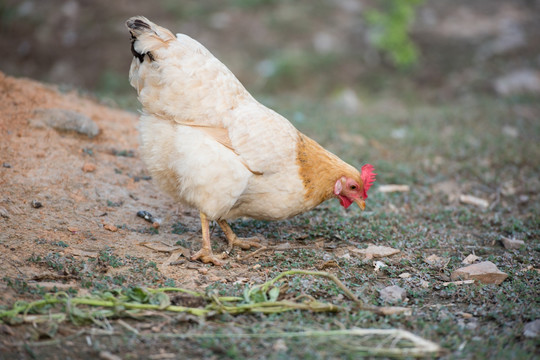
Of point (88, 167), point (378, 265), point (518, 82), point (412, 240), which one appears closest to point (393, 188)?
point (412, 240)

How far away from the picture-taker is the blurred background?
9.23 metres

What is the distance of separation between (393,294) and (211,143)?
1679mm

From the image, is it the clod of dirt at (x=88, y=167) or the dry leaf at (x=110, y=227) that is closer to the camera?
the dry leaf at (x=110, y=227)

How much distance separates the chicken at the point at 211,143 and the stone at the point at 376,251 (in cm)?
56

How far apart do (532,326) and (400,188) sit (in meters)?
2.78

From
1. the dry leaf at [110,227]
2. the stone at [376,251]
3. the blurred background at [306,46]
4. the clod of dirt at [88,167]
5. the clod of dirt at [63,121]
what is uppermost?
the blurred background at [306,46]

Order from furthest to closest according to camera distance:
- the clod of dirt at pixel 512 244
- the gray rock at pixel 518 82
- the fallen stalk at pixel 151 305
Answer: the gray rock at pixel 518 82 → the clod of dirt at pixel 512 244 → the fallen stalk at pixel 151 305

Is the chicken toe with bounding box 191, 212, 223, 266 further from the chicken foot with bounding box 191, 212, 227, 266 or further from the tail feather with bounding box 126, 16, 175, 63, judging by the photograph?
the tail feather with bounding box 126, 16, 175, 63

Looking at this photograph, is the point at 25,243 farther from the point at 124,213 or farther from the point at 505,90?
the point at 505,90

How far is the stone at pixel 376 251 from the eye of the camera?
3.99 metres

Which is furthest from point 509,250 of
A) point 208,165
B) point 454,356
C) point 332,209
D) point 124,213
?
point 124,213

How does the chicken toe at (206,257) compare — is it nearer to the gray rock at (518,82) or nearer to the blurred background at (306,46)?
the blurred background at (306,46)

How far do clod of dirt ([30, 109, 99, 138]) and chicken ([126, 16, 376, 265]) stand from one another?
140 cm

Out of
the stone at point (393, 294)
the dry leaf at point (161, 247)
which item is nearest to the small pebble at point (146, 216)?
the dry leaf at point (161, 247)
